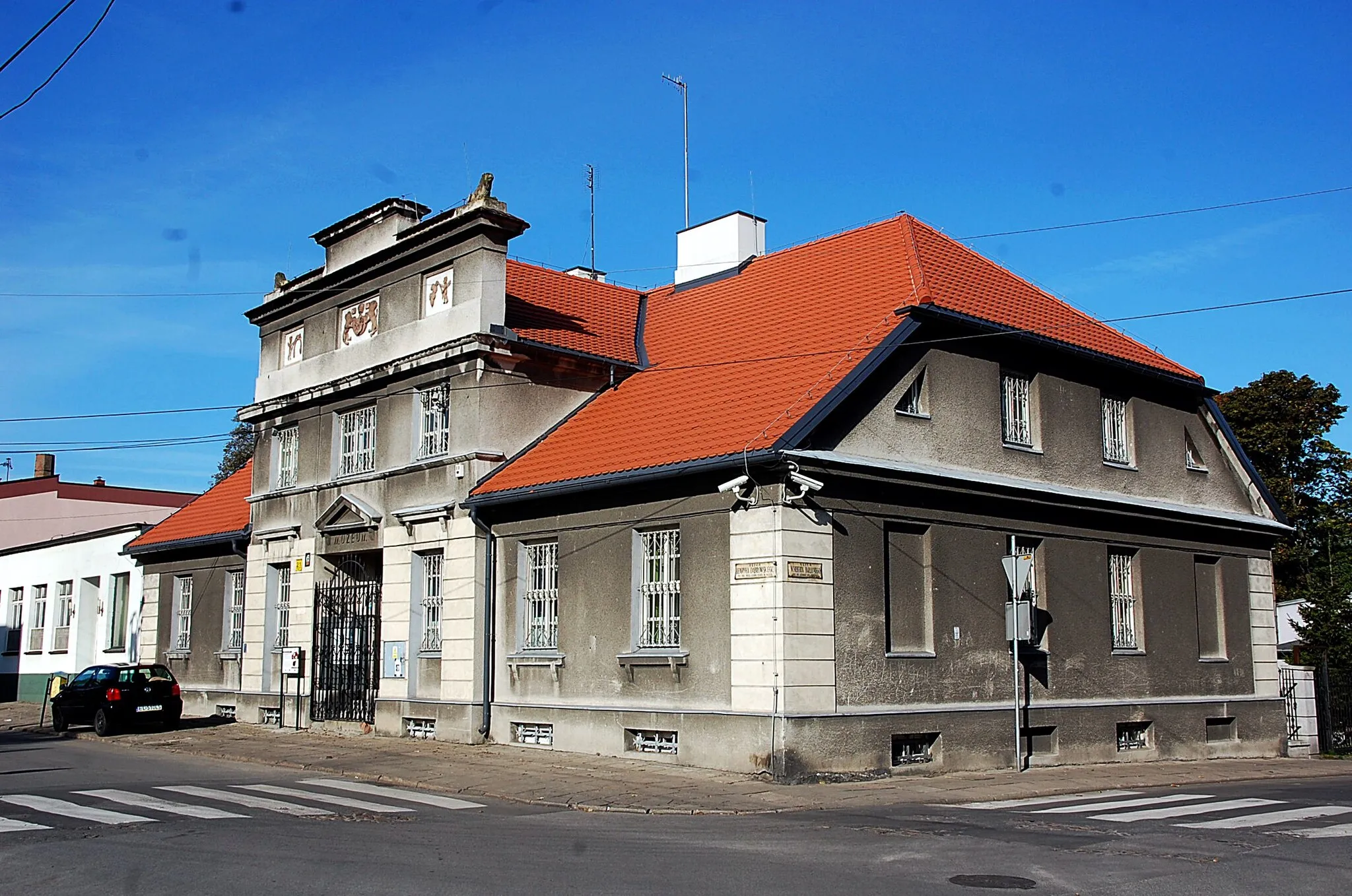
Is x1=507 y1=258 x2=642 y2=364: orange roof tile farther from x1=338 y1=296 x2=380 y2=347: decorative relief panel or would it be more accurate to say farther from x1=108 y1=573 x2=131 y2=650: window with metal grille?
x1=108 y1=573 x2=131 y2=650: window with metal grille

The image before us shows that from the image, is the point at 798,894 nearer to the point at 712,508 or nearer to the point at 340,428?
the point at 712,508

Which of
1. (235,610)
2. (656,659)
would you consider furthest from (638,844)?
(235,610)

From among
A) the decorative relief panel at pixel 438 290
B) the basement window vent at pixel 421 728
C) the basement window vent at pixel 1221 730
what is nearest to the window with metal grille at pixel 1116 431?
the basement window vent at pixel 1221 730

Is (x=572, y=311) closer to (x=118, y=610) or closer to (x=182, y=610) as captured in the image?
(x=182, y=610)

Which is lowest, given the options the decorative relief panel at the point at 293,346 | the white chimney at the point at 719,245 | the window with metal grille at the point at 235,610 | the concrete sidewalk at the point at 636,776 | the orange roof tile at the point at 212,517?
the concrete sidewalk at the point at 636,776

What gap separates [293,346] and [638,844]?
18313mm

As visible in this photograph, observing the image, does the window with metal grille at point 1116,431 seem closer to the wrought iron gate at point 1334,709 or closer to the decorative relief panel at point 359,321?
the wrought iron gate at point 1334,709

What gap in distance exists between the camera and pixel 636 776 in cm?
1634

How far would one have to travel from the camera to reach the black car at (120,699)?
979 inches

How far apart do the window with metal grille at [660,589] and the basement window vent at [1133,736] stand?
27.1 ft

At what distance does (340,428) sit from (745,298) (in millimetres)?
8408

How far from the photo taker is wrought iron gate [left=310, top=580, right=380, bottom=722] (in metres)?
23.8

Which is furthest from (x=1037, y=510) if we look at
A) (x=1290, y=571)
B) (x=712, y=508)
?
(x=1290, y=571)

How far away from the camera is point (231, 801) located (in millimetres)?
13750
